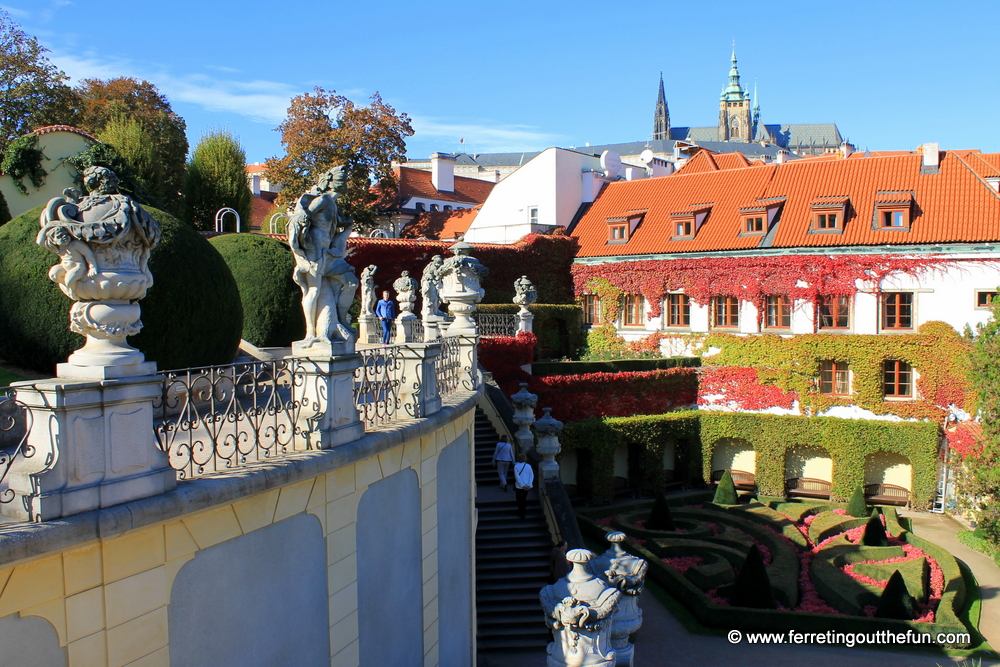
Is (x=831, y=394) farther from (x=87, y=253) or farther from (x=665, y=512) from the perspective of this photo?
(x=87, y=253)

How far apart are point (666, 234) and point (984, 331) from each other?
13.8 meters

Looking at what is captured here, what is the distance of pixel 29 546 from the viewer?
4469mm

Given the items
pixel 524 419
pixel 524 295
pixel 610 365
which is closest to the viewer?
pixel 524 419

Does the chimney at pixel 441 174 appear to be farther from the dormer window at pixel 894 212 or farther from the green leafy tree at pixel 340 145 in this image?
the dormer window at pixel 894 212

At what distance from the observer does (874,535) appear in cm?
2102

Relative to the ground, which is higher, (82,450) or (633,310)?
(633,310)

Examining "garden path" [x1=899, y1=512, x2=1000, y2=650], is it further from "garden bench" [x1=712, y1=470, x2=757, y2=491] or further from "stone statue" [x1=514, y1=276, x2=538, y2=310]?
"stone statue" [x1=514, y1=276, x2=538, y2=310]

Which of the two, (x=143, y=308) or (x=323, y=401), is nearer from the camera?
(x=323, y=401)

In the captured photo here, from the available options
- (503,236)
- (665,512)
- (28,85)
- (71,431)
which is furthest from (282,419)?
(503,236)

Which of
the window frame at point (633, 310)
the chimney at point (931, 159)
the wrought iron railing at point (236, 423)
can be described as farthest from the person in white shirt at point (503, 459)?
the chimney at point (931, 159)

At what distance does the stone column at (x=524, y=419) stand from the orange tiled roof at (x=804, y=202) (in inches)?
596

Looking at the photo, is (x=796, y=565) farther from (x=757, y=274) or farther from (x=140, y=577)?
(x=140, y=577)

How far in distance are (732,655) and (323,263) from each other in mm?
12278

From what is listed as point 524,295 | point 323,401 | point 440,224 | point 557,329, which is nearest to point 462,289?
point 323,401
